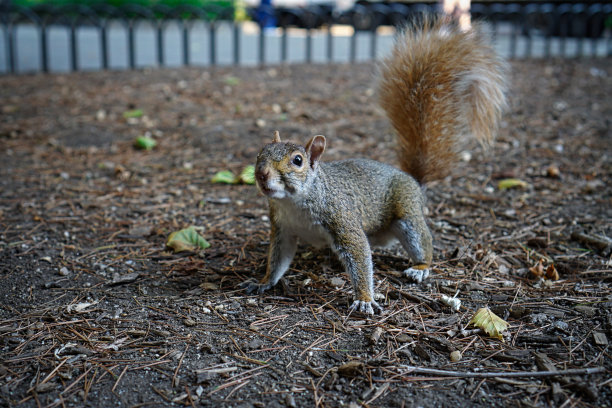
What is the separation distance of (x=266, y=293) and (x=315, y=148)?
2.38ft

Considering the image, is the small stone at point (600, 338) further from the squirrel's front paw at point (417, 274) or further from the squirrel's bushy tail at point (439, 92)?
the squirrel's bushy tail at point (439, 92)

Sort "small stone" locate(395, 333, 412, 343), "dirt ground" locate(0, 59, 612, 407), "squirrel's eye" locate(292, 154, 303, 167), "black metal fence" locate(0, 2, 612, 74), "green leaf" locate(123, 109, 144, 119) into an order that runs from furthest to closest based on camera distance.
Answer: "black metal fence" locate(0, 2, 612, 74) < "green leaf" locate(123, 109, 144, 119) < "squirrel's eye" locate(292, 154, 303, 167) < "small stone" locate(395, 333, 412, 343) < "dirt ground" locate(0, 59, 612, 407)

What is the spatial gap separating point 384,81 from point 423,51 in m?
0.26

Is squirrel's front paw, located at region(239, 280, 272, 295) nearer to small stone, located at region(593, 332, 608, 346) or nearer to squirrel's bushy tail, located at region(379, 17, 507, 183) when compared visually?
squirrel's bushy tail, located at region(379, 17, 507, 183)

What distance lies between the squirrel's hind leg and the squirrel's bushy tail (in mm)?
451

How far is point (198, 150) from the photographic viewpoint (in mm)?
4750

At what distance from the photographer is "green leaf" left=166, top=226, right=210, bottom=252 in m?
2.99

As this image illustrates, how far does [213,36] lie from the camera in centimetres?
867

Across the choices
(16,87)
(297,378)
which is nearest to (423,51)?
(297,378)

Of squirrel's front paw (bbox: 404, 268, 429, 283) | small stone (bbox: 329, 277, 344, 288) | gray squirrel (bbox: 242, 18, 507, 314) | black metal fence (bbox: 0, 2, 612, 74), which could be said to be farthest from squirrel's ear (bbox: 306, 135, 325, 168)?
black metal fence (bbox: 0, 2, 612, 74)

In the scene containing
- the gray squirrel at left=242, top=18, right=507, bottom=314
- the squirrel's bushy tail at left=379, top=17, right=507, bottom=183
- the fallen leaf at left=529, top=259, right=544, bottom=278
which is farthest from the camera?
the squirrel's bushy tail at left=379, top=17, right=507, bottom=183

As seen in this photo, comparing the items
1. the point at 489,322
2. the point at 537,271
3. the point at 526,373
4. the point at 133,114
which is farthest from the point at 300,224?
the point at 133,114

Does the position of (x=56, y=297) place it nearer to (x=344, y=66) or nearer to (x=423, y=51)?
(x=423, y=51)

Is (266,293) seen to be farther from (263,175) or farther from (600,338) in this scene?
(600,338)
